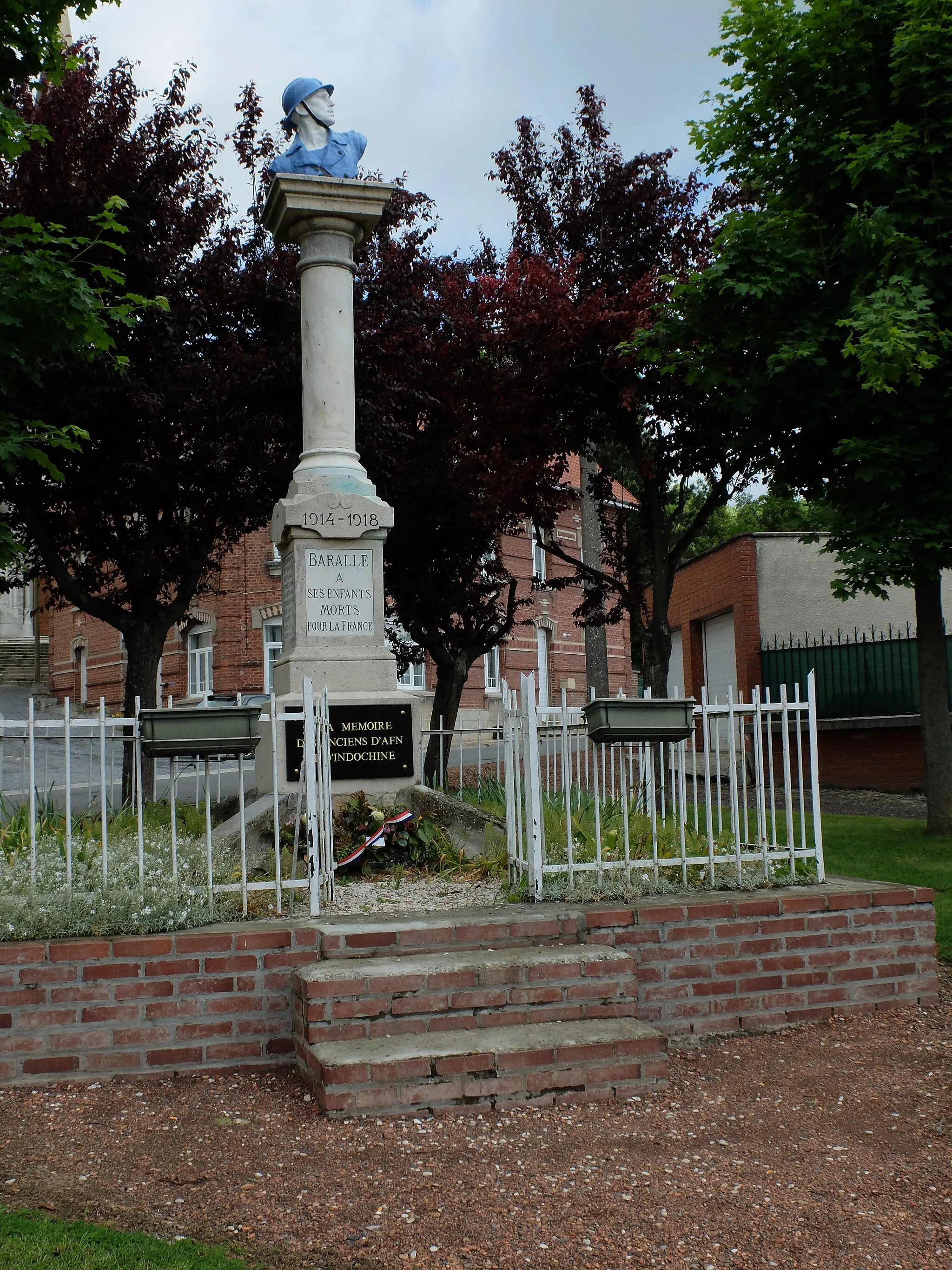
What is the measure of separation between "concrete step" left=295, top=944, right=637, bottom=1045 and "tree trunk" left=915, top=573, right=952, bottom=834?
582 cm

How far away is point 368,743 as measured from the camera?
811 centimetres

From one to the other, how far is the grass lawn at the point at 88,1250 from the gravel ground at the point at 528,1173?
0.12 metres

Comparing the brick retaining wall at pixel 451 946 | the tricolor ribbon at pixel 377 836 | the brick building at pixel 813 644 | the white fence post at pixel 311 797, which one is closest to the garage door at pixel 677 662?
the brick building at pixel 813 644

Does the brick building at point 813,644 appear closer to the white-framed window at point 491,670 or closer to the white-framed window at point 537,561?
the white-framed window at point 491,670

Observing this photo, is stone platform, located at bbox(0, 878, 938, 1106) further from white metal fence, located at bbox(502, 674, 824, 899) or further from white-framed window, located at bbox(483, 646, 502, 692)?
white-framed window, located at bbox(483, 646, 502, 692)

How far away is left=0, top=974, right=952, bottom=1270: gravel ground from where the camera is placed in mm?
3143

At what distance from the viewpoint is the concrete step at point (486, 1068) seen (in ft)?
13.4

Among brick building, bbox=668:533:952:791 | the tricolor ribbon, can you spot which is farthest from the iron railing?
the tricolor ribbon

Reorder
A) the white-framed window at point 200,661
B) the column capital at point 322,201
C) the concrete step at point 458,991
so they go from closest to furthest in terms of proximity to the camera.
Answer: the concrete step at point 458,991, the column capital at point 322,201, the white-framed window at point 200,661

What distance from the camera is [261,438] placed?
476 inches

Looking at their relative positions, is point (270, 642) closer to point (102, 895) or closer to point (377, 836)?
point (377, 836)

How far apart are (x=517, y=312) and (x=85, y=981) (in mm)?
8521

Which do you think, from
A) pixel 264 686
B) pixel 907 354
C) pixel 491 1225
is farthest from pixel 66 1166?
pixel 264 686

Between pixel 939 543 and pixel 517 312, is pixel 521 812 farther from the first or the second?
pixel 517 312
